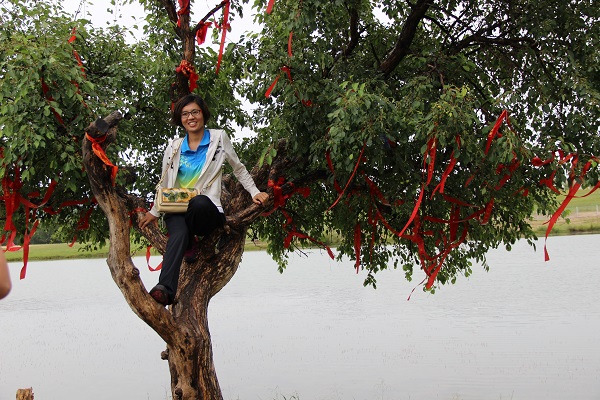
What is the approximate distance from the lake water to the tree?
4370 mm

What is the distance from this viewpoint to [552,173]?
22.7 ft

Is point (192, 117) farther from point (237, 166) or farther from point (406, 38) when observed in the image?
point (406, 38)

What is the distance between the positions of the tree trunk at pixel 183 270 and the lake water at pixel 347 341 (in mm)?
5192

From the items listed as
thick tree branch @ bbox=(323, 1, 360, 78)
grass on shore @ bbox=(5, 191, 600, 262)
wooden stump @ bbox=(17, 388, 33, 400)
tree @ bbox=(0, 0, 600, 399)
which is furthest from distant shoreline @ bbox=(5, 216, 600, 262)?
wooden stump @ bbox=(17, 388, 33, 400)

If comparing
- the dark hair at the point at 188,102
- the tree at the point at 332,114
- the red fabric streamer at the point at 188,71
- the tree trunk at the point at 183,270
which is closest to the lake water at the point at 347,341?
the tree at the point at 332,114

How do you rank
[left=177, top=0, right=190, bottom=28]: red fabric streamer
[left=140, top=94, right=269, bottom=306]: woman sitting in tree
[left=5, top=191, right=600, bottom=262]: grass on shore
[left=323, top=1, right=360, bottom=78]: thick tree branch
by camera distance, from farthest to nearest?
[left=5, top=191, right=600, bottom=262]: grass on shore
[left=323, top=1, right=360, bottom=78]: thick tree branch
[left=177, top=0, right=190, bottom=28]: red fabric streamer
[left=140, top=94, right=269, bottom=306]: woman sitting in tree

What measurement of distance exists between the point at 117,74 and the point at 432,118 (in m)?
4.06

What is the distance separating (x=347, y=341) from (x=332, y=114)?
413 inches

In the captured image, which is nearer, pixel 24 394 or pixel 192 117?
pixel 24 394

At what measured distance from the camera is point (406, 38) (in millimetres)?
7816

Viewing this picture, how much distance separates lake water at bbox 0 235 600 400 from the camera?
12719 millimetres

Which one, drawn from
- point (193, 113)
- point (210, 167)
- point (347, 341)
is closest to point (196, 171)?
point (210, 167)

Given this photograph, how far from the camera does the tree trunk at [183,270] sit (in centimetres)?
612

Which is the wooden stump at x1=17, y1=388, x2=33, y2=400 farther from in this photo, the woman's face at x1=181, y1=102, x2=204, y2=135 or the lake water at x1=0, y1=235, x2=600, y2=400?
the lake water at x1=0, y1=235, x2=600, y2=400
